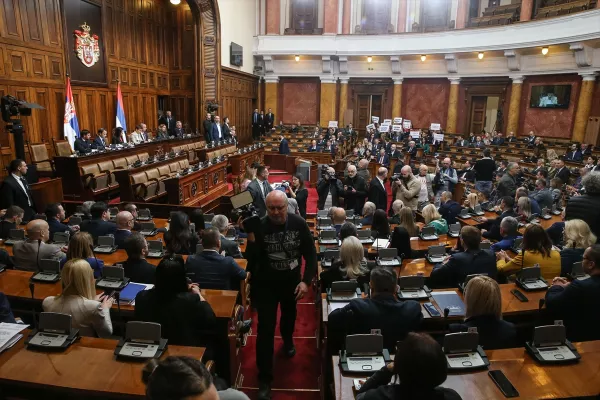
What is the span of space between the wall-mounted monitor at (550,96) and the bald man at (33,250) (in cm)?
1581

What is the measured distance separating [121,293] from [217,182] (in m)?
6.73

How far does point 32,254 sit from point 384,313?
10.5 feet

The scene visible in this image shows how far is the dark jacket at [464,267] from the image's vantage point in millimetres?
3586

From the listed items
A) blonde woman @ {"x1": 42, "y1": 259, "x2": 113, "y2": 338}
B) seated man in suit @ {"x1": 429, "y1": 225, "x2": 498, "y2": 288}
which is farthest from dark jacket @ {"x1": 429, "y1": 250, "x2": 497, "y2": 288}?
blonde woman @ {"x1": 42, "y1": 259, "x2": 113, "y2": 338}

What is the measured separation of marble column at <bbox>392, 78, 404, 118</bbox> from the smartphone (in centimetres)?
1728

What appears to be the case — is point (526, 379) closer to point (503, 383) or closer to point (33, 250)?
point (503, 383)

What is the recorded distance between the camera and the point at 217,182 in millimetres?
9797

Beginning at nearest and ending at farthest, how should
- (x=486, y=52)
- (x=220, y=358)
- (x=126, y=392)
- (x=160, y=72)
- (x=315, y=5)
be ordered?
(x=126, y=392) → (x=220, y=358) → (x=160, y=72) → (x=486, y=52) → (x=315, y=5)

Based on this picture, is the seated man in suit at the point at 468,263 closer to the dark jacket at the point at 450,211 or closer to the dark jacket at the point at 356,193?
the dark jacket at the point at 450,211

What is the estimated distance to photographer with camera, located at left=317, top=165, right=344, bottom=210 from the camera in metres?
7.25

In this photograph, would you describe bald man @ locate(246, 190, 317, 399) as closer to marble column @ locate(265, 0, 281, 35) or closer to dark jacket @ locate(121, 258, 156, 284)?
dark jacket @ locate(121, 258, 156, 284)

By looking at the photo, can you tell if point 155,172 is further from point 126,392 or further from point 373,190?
point 126,392

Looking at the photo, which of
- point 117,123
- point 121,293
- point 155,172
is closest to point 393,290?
point 121,293

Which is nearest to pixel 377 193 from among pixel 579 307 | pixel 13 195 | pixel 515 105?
pixel 579 307
